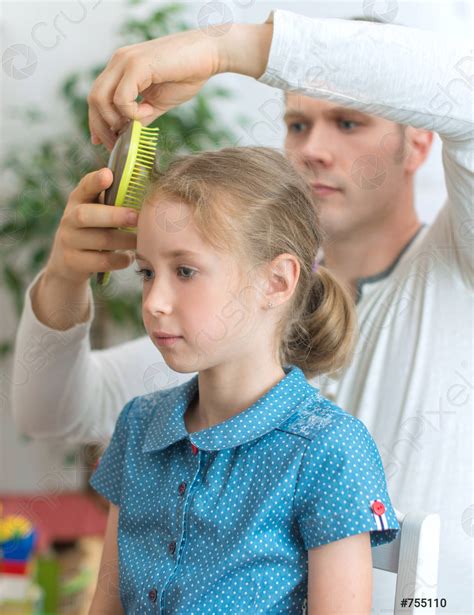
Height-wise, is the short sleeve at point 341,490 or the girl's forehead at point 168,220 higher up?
the girl's forehead at point 168,220

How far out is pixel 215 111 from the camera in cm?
240

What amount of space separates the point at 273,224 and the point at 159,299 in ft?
0.44

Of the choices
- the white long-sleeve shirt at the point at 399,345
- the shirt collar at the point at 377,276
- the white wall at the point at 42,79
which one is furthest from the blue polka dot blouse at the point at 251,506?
the white wall at the point at 42,79

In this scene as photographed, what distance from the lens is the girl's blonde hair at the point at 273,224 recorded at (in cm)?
73

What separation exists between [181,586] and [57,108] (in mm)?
2156

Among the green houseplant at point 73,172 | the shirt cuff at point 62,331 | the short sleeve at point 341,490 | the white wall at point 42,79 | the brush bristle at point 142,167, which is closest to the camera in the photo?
the short sleeve at point 341,490

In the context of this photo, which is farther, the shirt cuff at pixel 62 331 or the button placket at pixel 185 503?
the shirt cuff at pixel 62 331

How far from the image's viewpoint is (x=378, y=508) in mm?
663

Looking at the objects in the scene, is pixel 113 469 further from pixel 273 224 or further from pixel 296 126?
pixel 296 126

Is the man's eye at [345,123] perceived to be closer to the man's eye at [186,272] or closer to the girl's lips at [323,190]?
the girl's lips at [323,190]

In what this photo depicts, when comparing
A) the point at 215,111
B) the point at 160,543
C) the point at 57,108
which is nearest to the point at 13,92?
the point at 57,108

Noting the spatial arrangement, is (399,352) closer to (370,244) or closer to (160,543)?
(370,244)

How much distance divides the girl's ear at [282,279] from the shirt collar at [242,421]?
0.08 m

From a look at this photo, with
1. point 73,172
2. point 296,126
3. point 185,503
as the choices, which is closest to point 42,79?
point 73,172
